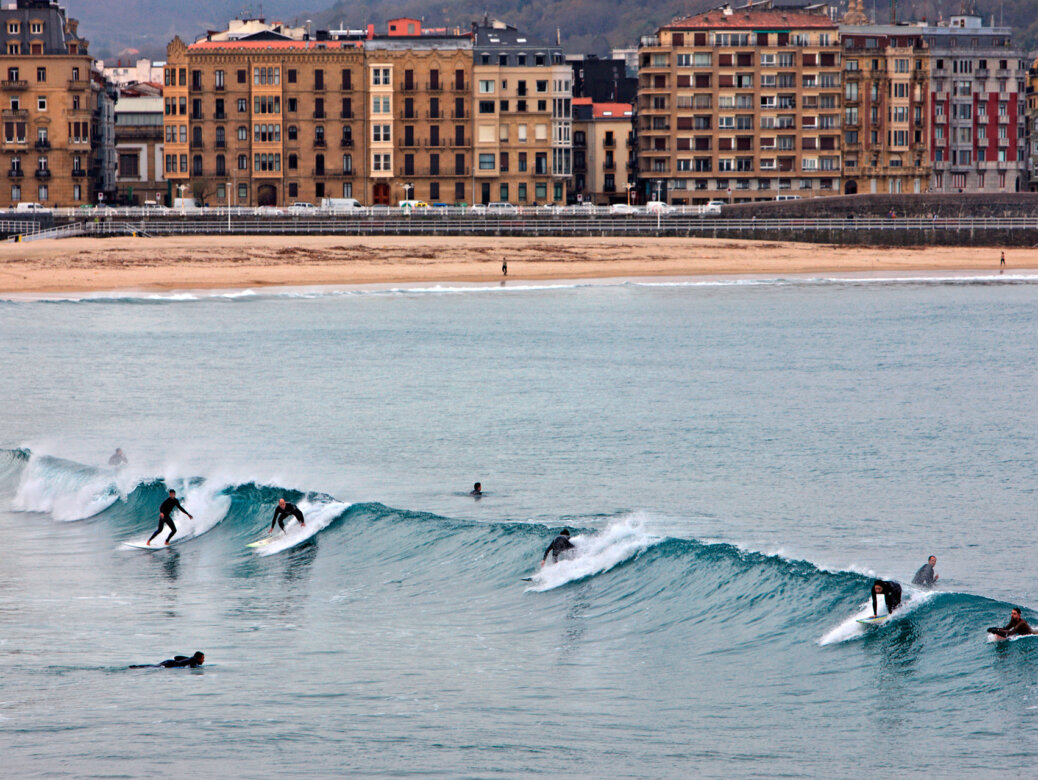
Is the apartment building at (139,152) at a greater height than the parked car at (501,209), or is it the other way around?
the apartment building at (139,152)

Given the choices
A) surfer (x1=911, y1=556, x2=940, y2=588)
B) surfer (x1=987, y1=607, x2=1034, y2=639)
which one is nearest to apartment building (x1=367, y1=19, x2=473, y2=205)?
surfer (x1=911, y1=556, x2=940, y2=588)

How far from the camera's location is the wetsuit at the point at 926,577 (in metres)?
22.9

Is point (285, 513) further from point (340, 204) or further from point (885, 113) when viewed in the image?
point (885, 113)

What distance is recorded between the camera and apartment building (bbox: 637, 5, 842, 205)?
418 feet

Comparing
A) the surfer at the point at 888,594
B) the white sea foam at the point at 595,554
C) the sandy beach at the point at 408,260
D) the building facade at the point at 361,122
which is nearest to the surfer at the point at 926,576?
the surfer at the point at 888,594

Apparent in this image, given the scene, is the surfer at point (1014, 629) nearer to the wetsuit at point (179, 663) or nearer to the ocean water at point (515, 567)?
the ocean water at point (515, 567)

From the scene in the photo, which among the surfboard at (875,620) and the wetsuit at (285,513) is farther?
the wetsuit at (285,513)

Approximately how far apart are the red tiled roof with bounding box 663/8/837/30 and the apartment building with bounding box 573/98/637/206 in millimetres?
11497

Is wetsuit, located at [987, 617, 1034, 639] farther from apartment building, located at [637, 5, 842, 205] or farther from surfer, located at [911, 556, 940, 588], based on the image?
apartment building, located at [637, 5, 842, 205]

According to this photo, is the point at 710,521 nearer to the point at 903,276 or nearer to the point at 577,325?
the point at 577,325

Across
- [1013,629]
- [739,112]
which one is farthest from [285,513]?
[739,112]

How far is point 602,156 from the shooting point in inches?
5369

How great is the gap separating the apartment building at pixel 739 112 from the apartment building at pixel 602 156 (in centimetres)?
787

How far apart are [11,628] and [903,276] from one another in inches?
3102
